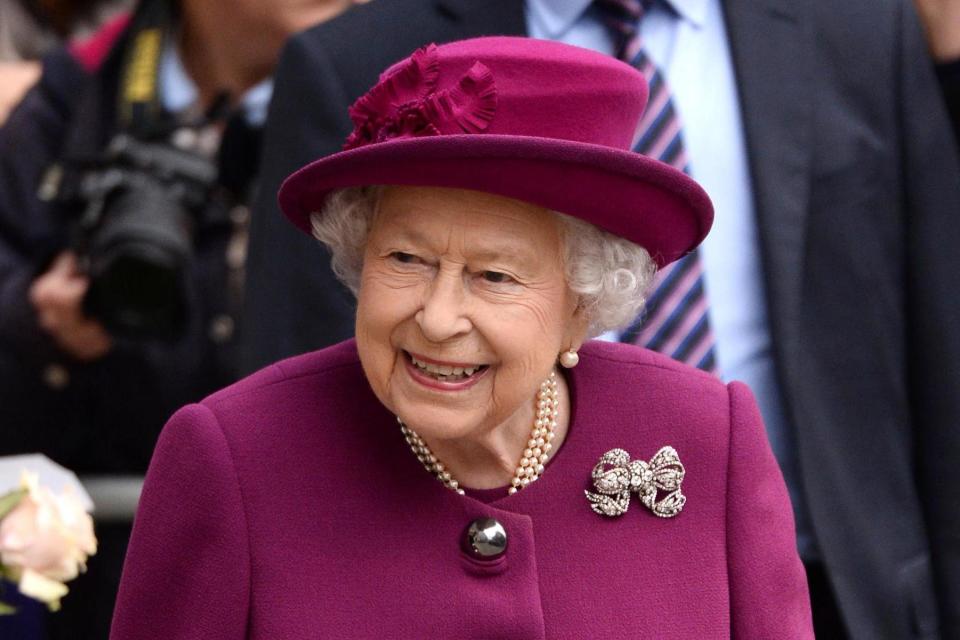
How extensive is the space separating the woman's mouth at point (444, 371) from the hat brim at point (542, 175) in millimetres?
243

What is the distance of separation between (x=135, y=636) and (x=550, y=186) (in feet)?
2.83

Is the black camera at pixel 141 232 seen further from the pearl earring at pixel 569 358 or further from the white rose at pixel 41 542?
the white rose at pixel 41 542

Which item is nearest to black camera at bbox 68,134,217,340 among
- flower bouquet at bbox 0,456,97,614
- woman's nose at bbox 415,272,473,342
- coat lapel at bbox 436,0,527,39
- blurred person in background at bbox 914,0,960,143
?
coat lapel at bbox 436,0,527,39

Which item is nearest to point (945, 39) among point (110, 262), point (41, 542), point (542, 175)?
point (542, 175)

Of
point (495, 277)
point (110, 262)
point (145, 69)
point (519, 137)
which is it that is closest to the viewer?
point (519, 137)

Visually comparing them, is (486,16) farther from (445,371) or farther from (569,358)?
(445,371)

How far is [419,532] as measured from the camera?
282 cm

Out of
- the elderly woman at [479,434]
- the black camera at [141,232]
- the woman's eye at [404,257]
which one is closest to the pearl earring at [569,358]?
the elderly woman at [479,434]

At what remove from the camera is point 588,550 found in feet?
9.39

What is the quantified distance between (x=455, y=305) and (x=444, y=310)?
3 cm

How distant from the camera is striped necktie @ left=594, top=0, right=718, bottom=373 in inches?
140

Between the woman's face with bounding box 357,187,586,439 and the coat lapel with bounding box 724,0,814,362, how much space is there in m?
0.91

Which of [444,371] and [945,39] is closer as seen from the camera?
[444,371]

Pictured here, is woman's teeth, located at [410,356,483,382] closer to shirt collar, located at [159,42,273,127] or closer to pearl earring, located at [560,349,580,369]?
pearl earring, located at [560,349,580,369]
